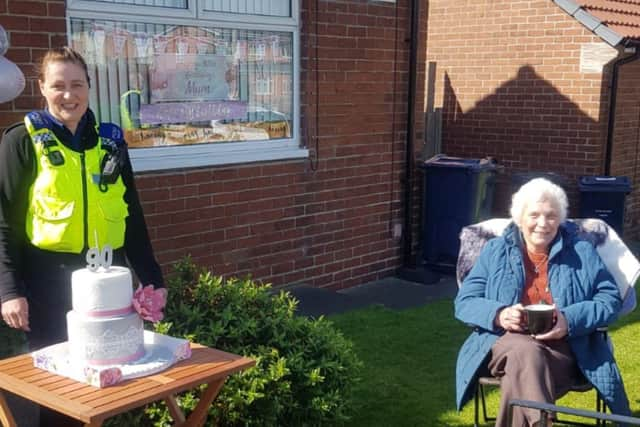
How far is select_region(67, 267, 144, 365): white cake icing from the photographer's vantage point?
237cm

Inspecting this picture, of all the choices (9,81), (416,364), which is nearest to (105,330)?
(9,81)

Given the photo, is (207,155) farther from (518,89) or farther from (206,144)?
(518,89)

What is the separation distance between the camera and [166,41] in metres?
5.36

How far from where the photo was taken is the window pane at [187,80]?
5.05 meters

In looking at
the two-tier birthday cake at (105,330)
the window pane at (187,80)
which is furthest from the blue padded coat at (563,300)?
the window pane at (187,80)

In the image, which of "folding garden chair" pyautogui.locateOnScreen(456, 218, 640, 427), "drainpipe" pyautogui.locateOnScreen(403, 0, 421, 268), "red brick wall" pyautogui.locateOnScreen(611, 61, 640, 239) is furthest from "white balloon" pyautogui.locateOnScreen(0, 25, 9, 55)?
"red brick wall" pyautogui.locateOnScreen(611, 61, 640, 239)

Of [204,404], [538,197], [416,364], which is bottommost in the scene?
[416,364]

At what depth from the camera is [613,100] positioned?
28.5 feet

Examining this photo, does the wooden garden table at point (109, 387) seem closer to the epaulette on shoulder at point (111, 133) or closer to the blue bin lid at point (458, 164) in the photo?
the epaulette on shoulder at point (111, 133)

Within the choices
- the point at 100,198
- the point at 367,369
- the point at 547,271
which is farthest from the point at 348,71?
the point at 100,198

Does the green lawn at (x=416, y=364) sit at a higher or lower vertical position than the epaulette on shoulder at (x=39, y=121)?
lower

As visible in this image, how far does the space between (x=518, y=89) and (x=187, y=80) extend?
16.1 feet

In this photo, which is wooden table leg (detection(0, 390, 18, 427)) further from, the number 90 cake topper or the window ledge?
the window ledge

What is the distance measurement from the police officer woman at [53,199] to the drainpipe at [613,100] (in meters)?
7.12
